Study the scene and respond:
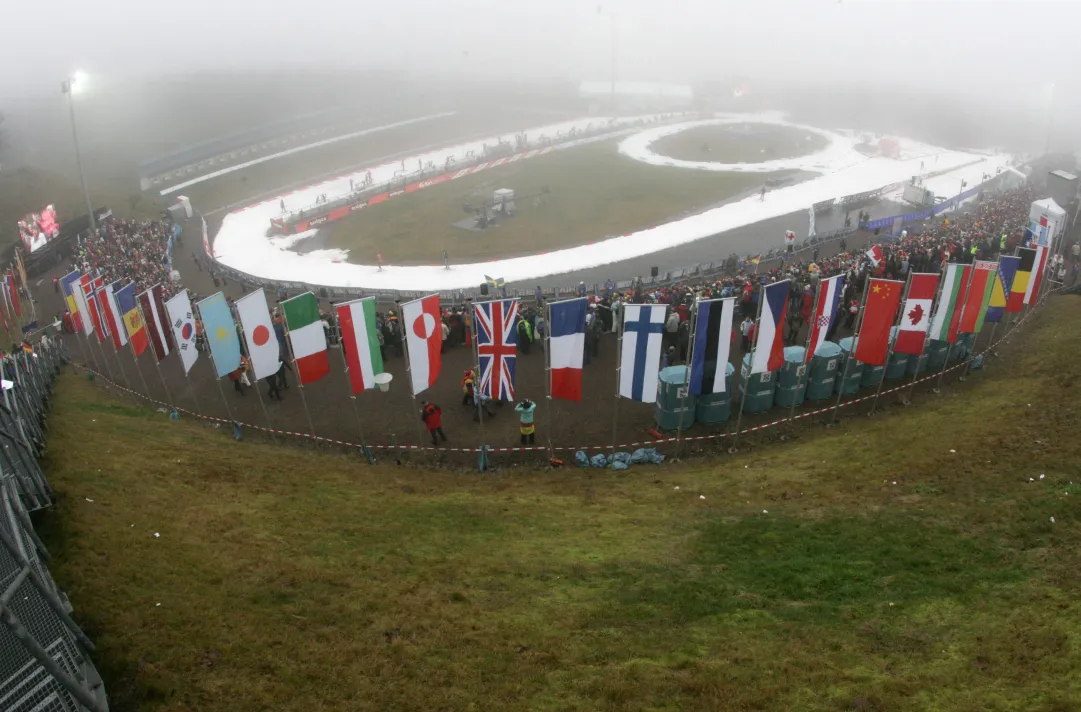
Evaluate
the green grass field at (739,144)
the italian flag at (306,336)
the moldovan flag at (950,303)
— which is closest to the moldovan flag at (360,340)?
the italian flag at (306,336)

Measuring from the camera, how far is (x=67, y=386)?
22234 mm

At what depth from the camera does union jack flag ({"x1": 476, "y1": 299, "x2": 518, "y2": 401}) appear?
16.1m

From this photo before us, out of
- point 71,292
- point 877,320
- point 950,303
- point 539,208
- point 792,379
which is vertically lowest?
point 539,208

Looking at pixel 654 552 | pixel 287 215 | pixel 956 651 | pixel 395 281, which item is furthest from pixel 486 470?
pixel 287 215

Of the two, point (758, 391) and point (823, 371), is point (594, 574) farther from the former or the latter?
point (823, 371)

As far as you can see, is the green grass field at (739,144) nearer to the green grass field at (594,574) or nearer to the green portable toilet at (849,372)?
the green portable toilet at (849,372)

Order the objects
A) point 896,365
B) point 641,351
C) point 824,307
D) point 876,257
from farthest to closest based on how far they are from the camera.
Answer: point 876,257, point 896,365, point 824,307, point 641,351

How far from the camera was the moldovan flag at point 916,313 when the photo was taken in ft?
55.6

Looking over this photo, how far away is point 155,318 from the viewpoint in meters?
19.1

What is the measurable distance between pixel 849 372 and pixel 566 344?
929cm

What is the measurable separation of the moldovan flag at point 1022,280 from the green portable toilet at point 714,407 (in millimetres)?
9720

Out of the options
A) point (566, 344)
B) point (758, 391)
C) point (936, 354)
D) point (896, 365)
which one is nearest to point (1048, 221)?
point (936, 354)

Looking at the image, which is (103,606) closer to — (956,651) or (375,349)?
(375,349)

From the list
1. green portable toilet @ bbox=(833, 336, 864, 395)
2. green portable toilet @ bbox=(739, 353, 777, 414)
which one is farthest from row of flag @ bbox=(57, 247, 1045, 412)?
green portable toilet @ bbox=(833, 336, 864, 395)
